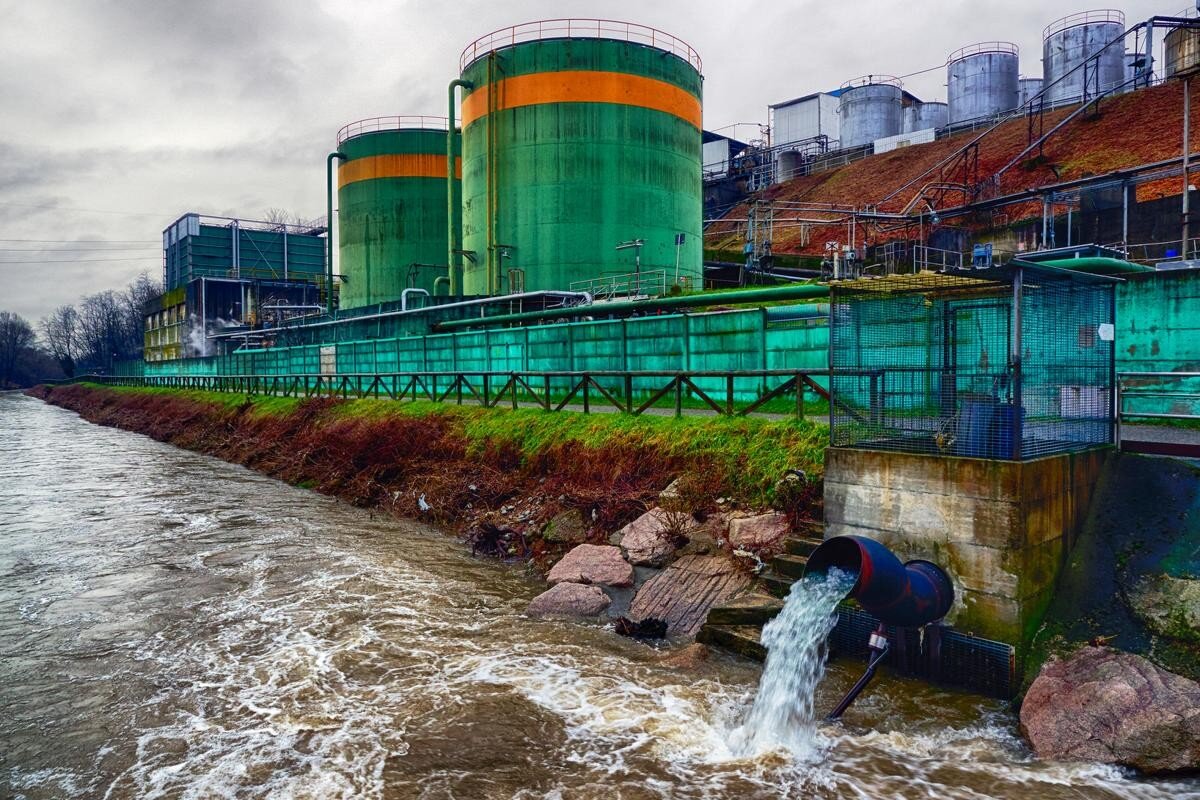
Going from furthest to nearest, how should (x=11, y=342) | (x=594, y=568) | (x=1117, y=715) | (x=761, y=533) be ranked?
(x=11, y=342) < (x=594, y=568) < (x=761, y=533) < (x=1117, y=715)

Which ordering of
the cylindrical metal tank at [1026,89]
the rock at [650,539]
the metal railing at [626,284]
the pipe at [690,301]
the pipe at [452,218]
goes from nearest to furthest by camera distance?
the rock at [650,539], the pipe at [690,301], the metal railing at [626,284], the pipe at [452,218], the cylindrical metal tank at [1026,89]

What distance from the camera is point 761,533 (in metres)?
9.55

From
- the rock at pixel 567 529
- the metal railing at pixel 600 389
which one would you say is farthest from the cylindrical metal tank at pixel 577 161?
the rock at pixel 567 529

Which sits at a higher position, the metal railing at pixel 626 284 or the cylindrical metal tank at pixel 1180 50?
the cylindrical metal tank at pixel 1180 50

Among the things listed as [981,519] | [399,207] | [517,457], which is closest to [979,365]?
[981,519]

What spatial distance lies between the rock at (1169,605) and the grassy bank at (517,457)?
3.51 metres

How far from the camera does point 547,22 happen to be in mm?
34531

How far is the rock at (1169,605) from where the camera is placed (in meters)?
6.70

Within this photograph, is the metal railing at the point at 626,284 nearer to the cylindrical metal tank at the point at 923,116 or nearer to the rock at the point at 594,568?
the rock at the point at 594,568

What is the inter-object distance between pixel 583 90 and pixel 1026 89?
48.3m

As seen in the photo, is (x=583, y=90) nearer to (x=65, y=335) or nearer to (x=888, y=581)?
(x=888, y=581)

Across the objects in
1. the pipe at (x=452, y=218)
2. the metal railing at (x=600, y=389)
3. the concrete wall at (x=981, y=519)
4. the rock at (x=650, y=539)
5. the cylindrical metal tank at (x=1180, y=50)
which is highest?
the cylindrical metal tank at (x=1180, y=50)

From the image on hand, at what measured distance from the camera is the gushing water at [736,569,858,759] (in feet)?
21.4

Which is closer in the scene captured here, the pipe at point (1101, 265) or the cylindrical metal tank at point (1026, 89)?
the pipe at point (1101, 265)
